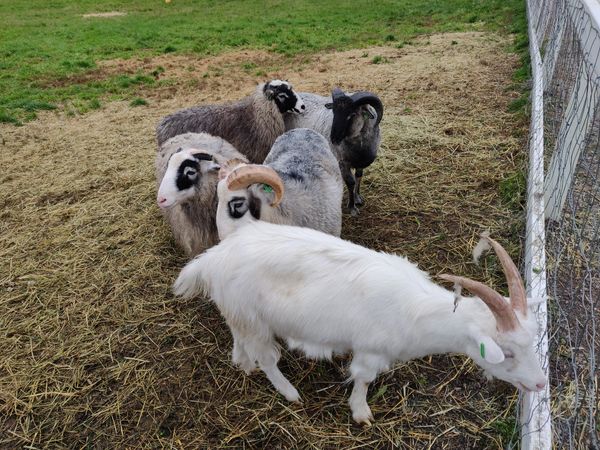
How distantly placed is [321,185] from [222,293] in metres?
1.61

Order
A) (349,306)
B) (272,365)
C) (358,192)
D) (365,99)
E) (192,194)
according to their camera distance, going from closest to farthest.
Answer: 1. (349,306)
2. (272,365)
3. (192,194)
4. (365,99)
5. (358,192)

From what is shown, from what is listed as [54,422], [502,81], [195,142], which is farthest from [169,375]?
[502,81]

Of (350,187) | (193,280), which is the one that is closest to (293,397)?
(193,280)

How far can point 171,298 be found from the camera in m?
3.95

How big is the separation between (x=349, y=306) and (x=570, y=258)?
2.02 m

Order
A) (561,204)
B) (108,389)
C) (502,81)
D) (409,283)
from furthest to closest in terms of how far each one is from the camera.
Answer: (502,81), (561,204), (108,389), (409,283)

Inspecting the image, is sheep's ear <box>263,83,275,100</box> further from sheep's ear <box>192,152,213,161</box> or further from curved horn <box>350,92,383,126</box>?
sheep's ear <box>192,152,213,161</box>

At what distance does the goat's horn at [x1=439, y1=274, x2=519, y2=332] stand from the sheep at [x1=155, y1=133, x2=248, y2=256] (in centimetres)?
247

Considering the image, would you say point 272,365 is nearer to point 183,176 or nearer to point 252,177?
point 252,177

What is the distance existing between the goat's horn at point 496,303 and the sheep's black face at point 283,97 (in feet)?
13.5

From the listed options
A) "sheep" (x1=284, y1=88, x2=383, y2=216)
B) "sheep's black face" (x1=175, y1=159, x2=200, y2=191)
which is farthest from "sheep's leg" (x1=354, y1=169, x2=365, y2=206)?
"sheep's black face" (x1=175, y1=159, x2=200, y2=191)

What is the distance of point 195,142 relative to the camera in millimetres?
4664

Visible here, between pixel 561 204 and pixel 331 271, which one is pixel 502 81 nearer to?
pixel 561 204

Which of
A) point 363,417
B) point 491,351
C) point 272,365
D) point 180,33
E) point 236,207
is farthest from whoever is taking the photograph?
point 180,33
